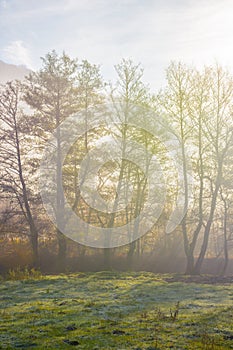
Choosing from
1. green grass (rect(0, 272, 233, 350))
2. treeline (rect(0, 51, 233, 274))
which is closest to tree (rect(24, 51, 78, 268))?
treeline (rect(0, 51, 233, 274))

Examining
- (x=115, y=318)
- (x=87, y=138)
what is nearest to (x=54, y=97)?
(x=87, y=138)

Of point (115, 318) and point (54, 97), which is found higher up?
point (54, 97)

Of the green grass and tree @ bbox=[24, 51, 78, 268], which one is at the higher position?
tree @ bbox=[24, 51, 78, 268]

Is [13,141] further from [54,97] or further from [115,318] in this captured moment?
[115,318]

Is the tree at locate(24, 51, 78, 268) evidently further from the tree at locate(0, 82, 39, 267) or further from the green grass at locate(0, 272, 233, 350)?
the green grass at locate(0, 272, 233, 350)

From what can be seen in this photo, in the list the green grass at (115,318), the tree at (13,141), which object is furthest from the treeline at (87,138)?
the green grass at (115,318)

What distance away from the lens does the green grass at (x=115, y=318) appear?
7.63 m

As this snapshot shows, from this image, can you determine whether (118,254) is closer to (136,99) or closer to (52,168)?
(52,168)

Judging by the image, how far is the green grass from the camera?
7633mm

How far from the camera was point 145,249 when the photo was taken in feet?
153

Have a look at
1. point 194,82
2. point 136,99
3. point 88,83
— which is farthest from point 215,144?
point 88,83

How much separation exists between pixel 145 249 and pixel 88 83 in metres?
25.5

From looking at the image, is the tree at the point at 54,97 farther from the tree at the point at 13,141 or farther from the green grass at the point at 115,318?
the green grass at the point at 115,318

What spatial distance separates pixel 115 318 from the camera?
10102 mm
